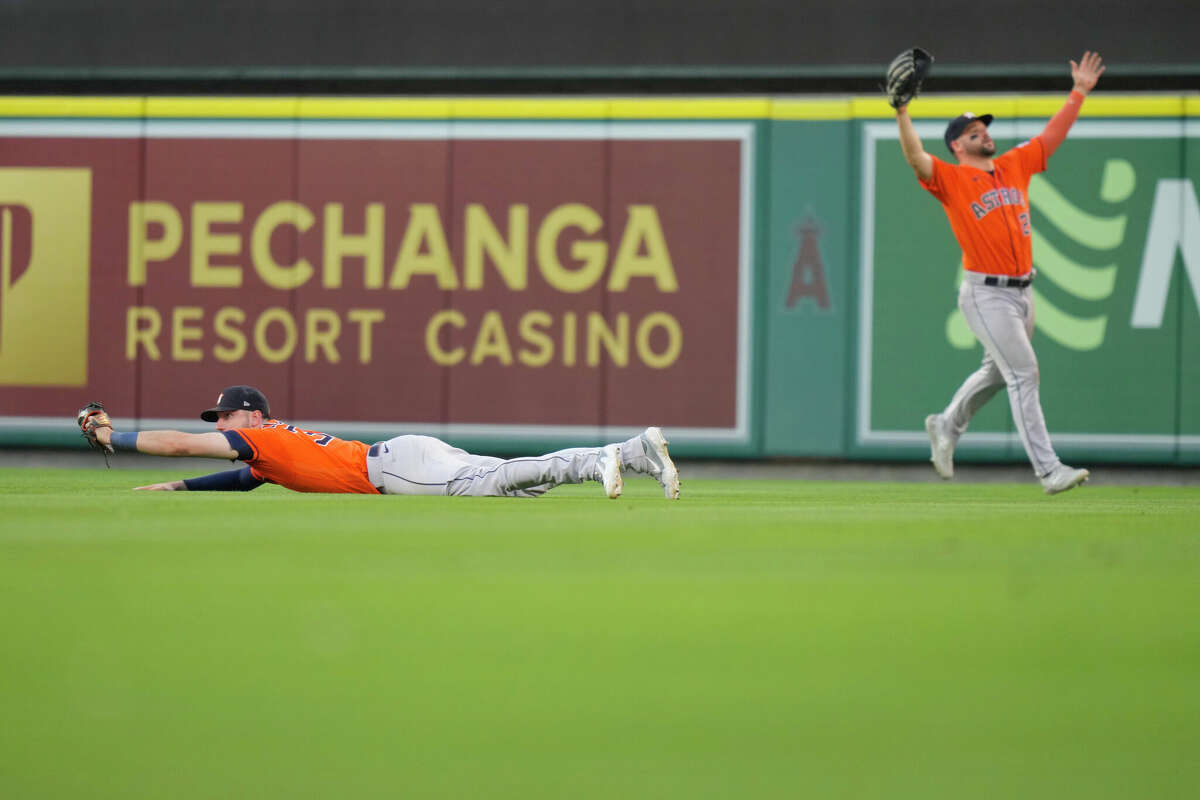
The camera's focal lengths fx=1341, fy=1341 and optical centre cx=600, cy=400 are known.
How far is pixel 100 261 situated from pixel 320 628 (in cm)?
958

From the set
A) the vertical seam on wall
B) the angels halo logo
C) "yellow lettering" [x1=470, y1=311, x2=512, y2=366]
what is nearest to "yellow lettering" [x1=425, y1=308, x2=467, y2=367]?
"yellow lettering" [x1=470, y1=311, x2=512, y2=366]

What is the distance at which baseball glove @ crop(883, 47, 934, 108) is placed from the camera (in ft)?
22.3

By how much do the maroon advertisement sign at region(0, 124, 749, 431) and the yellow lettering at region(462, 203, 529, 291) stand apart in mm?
17

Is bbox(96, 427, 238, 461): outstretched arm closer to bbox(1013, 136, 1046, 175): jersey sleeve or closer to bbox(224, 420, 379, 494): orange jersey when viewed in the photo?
bbox(224, 420, 379, 494): orange jersey

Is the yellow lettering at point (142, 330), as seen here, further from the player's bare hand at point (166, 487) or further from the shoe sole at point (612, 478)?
the shoe sole at point (612, 478)

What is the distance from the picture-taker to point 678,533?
4879mm

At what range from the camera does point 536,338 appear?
1123cm

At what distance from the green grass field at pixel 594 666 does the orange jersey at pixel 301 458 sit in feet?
5.14

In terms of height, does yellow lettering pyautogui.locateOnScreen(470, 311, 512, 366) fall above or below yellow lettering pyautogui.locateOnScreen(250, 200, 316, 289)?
below

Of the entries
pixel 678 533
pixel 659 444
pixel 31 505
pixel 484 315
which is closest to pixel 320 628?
pixel 678 533

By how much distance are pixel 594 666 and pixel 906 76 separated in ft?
16.6

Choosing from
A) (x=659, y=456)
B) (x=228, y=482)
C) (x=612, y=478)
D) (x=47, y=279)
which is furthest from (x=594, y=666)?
(x=47, y=279)

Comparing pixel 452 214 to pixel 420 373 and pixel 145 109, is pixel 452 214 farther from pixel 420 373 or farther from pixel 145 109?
pixel 145 109

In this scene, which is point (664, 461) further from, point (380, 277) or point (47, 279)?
point (47, 279)
